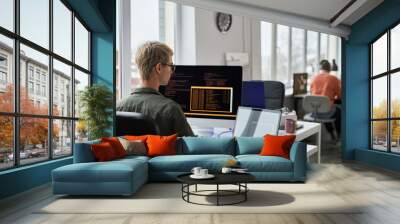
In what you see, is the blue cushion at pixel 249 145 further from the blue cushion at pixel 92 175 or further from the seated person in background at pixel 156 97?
the blue cushion at pixel 92 175

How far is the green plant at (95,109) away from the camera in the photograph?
6383 millimetres

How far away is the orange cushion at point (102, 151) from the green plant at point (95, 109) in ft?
4.15

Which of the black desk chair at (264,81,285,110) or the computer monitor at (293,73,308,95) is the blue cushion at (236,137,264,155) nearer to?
the black desk chair at (264,81,285,110)

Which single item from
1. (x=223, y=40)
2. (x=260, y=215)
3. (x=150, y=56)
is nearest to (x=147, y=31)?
(x=223, y=40)

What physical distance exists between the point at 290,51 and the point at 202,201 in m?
8.91

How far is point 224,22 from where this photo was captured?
1029 centimetres

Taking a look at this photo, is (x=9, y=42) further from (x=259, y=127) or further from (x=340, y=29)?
(x=340, y=29)

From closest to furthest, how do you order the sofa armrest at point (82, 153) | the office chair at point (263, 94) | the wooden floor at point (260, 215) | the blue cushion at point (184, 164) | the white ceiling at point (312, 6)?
the wooden floor at point (260, 215) < the sofa armrest at point (82, 153) < the blue cushion at point (184, 164) < the office chair at point (263, 94) < the white ceiling at point (312, 6)

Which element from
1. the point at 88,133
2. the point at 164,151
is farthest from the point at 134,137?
the point at 88,133

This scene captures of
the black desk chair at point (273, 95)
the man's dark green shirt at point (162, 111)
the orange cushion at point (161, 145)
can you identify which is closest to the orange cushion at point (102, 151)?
the orange cushion at point (161, 145)

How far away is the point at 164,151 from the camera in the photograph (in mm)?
5867

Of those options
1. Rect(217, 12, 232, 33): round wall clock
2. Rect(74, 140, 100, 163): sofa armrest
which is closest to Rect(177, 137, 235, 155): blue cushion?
Rect(74, 140, 100, 163): sofa armrest

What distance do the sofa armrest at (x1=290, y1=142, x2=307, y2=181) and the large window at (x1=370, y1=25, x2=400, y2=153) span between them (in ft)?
6.84

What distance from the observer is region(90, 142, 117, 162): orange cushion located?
5.09 meters
